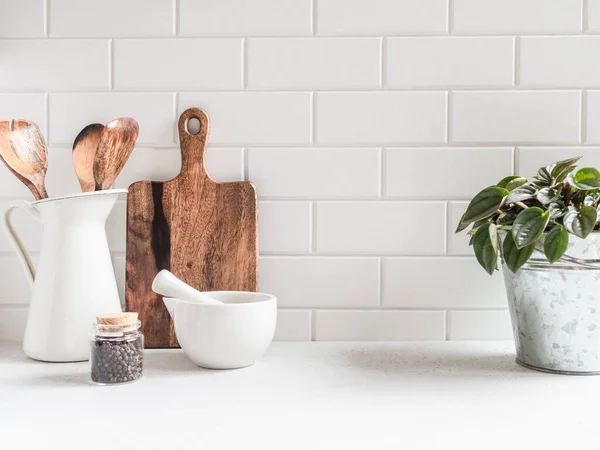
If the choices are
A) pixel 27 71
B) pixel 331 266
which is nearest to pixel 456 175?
pixel 331 266

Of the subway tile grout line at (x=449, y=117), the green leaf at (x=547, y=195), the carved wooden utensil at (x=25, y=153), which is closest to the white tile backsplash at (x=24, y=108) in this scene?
the carved wooden utensil at (x=25, y=153)

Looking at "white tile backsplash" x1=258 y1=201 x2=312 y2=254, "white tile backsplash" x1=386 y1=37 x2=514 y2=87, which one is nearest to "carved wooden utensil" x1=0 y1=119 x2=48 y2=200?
"white tile backsplash" x1=258 y1=201 x2=312 y2=254

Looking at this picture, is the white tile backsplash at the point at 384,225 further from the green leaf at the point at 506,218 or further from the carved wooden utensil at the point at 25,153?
the carved wooden utensil at the point at 25,153

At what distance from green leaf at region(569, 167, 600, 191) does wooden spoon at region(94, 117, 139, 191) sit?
65 centimetres

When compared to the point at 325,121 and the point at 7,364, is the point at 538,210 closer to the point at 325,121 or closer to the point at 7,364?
the point at 325,121

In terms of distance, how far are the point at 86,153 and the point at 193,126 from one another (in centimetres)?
18

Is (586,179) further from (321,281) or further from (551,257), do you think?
(321,281)

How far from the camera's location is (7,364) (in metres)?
0.90

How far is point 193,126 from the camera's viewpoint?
104 cm

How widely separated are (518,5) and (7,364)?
97 centimetres

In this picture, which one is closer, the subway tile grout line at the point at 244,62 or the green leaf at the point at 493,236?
Result: the green leaf at the point at 493,236

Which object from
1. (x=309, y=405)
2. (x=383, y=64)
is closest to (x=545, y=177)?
(x=383, y=64)

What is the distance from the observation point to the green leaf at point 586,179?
80 centimetres

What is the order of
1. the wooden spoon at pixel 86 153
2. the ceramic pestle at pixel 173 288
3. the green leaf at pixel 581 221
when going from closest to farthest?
1. the green leaf at pixel 581 221
2. the ceramic pestle at pixel 173 288
3. the wooden spoon at pixel 86 153
